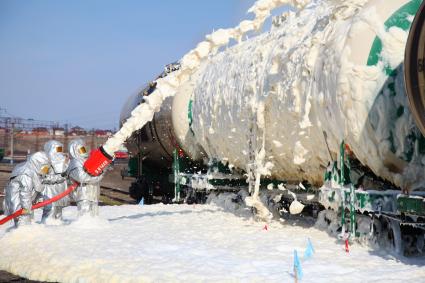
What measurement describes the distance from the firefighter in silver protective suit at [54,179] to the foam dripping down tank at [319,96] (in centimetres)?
289

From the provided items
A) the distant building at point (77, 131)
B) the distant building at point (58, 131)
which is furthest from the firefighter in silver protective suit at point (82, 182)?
the distant building at point (58, 131)

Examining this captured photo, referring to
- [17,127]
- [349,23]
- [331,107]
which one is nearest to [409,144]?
[331,107]

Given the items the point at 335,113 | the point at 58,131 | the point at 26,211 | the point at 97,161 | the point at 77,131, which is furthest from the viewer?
Answer: the point at 58,131

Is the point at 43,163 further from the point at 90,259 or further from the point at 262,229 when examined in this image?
the point at 262,229

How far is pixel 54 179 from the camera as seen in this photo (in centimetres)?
858

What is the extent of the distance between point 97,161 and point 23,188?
3.61 feet

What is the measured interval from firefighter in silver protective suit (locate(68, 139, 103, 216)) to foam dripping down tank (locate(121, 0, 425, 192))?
254 centimetres

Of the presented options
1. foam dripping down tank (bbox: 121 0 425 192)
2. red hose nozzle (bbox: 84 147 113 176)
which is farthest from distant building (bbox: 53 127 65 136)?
red hose nozzle (bbox: 84 147 113 176)

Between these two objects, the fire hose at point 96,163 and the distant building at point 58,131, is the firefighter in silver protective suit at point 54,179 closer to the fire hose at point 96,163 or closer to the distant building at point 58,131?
the fire hose at point 96,163

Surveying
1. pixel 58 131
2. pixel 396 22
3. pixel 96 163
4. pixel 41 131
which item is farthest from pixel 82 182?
pixel 41 131

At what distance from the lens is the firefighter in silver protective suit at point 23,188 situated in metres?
7.73

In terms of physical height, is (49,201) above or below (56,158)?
below

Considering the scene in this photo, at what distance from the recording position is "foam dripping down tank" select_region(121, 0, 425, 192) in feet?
18.3

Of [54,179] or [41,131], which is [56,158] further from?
[41,131]
